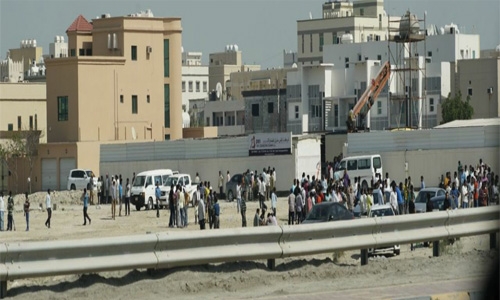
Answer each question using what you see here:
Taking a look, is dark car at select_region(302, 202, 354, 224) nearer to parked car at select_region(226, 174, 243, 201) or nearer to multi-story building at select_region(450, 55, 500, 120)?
parked car at select_region(226, 174, 243, 201)

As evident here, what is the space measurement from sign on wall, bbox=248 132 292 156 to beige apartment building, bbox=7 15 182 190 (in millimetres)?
15743

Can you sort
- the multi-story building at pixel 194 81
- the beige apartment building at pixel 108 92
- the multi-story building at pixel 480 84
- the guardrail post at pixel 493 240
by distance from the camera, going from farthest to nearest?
the multi-story building at pixel 194 81, the multi-story building at pixel 480 84, the beige apartment building at pixel 108 92, the guardrail post at pixel 493 240

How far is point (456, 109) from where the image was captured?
91.6m

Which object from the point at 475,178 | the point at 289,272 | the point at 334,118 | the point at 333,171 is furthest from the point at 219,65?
the point at 289,272

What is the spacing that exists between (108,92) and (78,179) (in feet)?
34.4

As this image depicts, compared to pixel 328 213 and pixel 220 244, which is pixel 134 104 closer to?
pixel 328 213

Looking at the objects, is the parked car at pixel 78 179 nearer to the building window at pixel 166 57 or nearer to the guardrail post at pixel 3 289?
the building window at pixel 166 57

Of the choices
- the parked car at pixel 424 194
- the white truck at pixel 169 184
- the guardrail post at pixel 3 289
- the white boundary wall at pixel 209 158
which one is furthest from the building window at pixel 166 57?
the guardrail post at pixel 3 289

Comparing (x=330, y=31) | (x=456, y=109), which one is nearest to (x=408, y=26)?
(x=456, y=109)

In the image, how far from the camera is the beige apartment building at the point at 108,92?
7538cm

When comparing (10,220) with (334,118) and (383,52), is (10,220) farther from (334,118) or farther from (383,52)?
(383,52)

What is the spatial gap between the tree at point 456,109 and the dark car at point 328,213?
60.8 m

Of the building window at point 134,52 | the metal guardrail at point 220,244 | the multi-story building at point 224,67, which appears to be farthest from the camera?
the multi-story building at point 224,67

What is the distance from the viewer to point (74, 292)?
1725 cm
